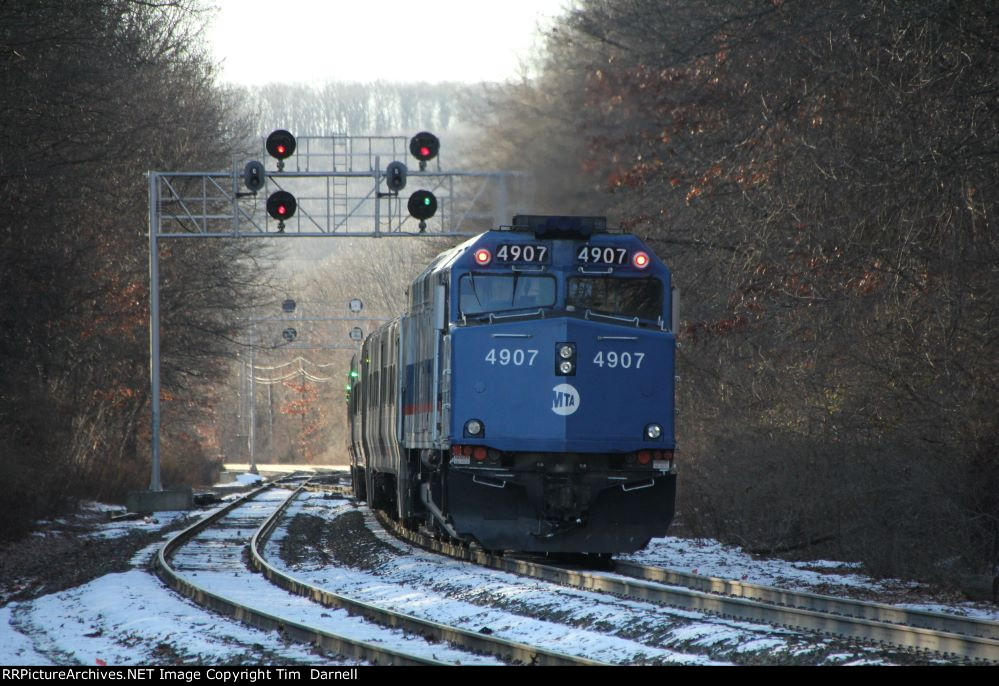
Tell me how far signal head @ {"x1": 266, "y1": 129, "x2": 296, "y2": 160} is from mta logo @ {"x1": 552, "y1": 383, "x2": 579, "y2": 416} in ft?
41.2

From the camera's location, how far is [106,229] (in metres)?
33.5

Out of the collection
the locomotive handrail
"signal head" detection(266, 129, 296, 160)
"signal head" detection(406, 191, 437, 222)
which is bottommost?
the locomotive handrail

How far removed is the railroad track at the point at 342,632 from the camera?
9.41 metres

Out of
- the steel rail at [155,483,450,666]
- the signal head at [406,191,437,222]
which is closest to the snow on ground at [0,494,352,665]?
the steel rail at [155,483,450,666]

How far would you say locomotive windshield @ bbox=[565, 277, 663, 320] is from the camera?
15.4 m

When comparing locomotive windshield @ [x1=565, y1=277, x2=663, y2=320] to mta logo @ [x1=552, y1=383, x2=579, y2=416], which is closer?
mta logo @ [x1=552, y1=383, x2=579, y2=416]

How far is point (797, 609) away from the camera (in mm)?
10938

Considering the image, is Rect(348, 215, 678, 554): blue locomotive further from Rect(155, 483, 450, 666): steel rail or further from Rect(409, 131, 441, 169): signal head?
Rect(409, 131, 441, 169): signal head

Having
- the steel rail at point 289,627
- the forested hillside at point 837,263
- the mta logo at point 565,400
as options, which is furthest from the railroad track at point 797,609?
the steel rail at point 289,627

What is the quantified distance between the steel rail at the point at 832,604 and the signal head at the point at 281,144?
531 inches

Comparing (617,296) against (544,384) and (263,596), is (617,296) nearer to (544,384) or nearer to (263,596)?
(544,384)

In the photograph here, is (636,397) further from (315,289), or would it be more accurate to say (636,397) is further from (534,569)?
(315,289)

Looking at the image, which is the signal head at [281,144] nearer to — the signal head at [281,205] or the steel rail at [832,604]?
the signal head at [281,205]
